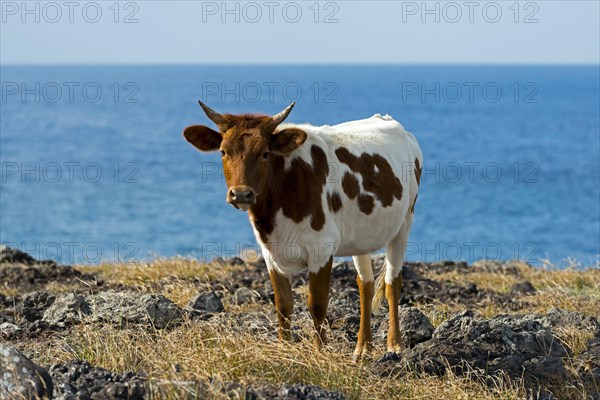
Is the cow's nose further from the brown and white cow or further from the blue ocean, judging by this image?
the blue ocean

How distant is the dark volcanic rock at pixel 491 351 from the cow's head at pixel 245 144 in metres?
1.95

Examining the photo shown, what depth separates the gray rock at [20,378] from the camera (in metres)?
7.30

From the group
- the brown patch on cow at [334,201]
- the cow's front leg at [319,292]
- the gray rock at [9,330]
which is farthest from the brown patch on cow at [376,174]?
the gray rock at [9,330]

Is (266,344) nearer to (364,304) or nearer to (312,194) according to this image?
(312,194)

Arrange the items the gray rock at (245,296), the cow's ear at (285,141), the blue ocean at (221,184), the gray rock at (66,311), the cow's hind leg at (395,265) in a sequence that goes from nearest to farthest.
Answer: the cow's ear at (285,141), the gray rock at (66,311), the cow's hind leg at (395,265), the gray rock at (245,296), the blue ocean at (221,184)

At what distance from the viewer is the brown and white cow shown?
9422 mm

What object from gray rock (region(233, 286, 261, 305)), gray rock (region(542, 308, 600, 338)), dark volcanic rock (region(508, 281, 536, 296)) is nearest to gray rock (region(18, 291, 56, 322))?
gray rock (region(233, 286, 261, 305))

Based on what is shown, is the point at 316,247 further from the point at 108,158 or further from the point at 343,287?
the point at 108,158

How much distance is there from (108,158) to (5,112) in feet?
208

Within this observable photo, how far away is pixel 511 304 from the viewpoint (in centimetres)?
1340

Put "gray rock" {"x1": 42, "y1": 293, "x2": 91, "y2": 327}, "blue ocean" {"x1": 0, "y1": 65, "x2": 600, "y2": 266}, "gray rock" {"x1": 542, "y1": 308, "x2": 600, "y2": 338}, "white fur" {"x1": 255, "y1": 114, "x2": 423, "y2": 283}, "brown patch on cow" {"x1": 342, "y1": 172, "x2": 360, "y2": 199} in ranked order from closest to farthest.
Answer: "white fur" {"x1": 255, "y1": 114, "x2": 423, "y2": 283} < "brown patch on cow" {"x1": 342, "y1": 172, "x2": 360, "y2": 199} < "gray rock" {"x1": 42, "y1": 293, "x2": 91, "y2": 327} < "gray rock" {"x1": 542, "y1": 308, "x2": 600, "y2": 338} < "blue ocean" {"x1": 0, "y1": 65, "x2": 600, "y2": 266}

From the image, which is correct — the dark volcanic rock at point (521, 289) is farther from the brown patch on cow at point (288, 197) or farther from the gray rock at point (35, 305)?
the gray rock at point (35, 305)

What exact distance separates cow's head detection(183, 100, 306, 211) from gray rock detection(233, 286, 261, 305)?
3.48m

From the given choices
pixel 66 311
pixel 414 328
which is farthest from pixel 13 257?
pixel 414 328
